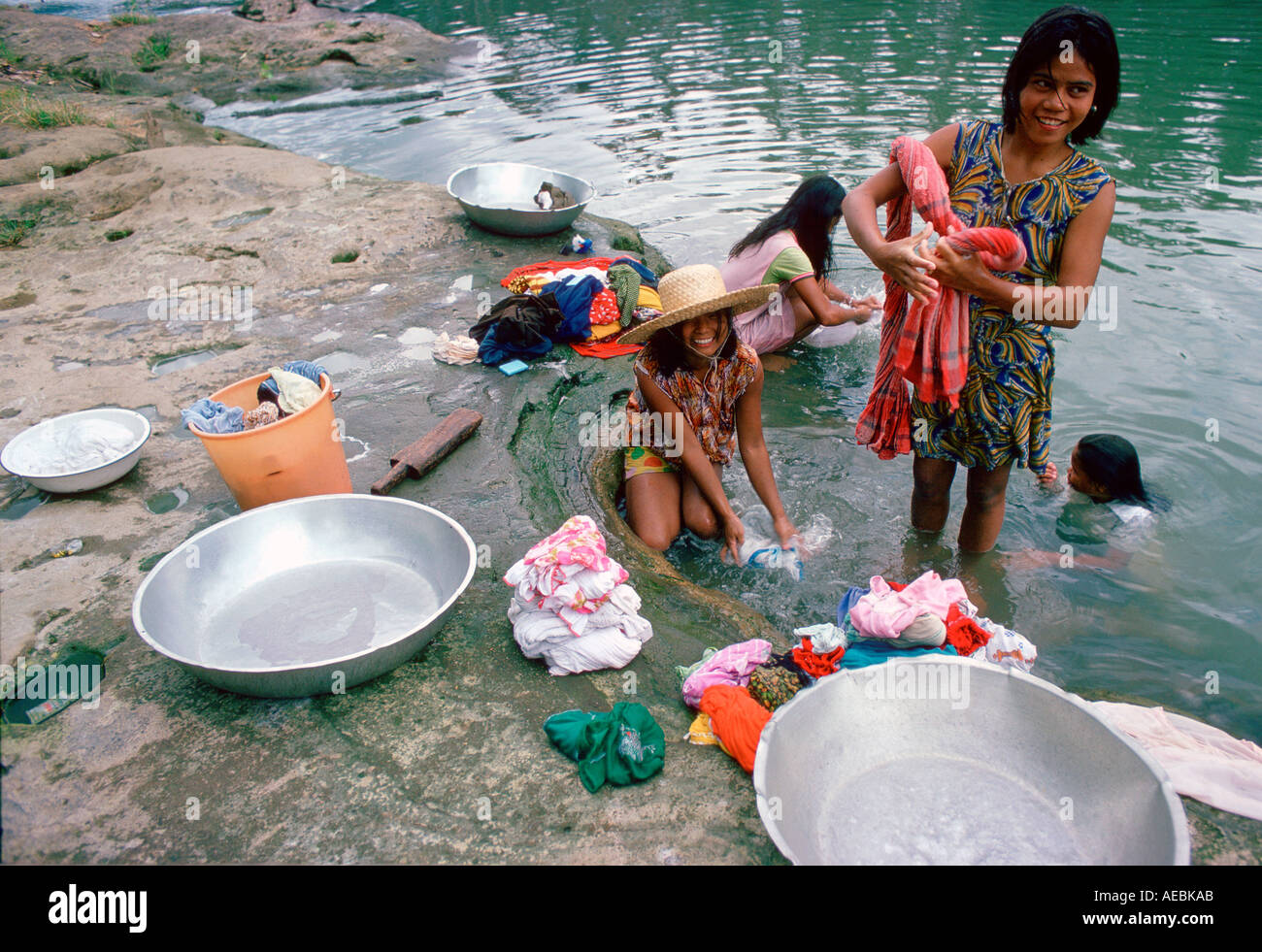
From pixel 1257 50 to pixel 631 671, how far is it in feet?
45.8

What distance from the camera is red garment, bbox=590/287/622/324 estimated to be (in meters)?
5.04

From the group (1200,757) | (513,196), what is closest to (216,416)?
(1200,757)

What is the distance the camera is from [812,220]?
4504mm

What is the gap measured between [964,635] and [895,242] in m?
1.34

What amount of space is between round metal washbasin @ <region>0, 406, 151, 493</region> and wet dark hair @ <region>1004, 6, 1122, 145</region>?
12.5ft

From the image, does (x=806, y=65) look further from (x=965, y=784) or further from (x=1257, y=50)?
(x=965, y=784)

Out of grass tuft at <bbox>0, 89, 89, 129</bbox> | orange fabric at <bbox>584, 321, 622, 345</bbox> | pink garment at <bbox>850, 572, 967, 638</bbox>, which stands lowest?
pink garment at <bbox>850, 572, 967, 638</bbox>

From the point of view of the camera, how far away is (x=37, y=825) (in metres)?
2.06

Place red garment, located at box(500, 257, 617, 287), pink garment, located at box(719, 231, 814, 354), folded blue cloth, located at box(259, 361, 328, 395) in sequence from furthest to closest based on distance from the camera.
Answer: red garment, located at box(500, 257, 617, 287)
pink garment, located at box(719, 231, 814, 354)
folded blue cloth, located at box(259, 361, 328, 395)

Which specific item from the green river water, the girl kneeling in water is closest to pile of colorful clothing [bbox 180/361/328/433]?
the green river water

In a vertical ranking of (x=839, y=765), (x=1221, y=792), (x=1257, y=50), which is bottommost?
(x=1221, y=792)

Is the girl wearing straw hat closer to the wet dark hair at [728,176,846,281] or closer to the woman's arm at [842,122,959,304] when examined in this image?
the woman's arm at [842,122,959,304]

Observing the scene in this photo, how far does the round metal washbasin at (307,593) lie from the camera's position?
7.88 feet
